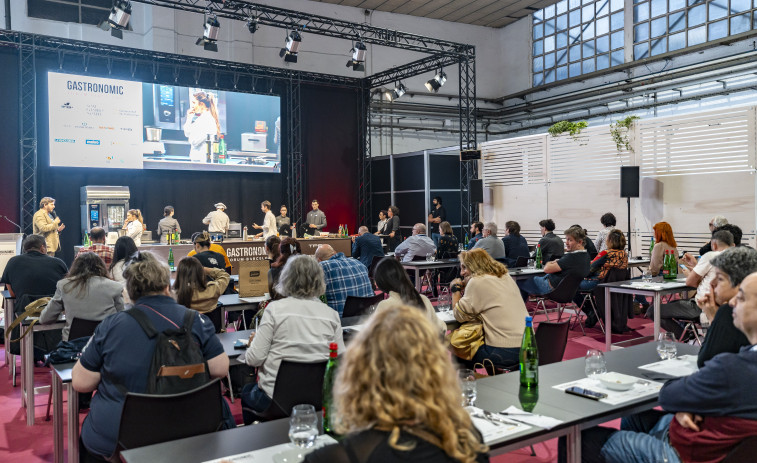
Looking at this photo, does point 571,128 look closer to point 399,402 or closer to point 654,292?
point 654,292

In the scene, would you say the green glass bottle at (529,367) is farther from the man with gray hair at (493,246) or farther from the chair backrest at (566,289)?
the man with gray hair at (493,246)

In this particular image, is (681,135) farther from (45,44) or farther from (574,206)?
(45,44)

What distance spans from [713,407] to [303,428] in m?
1.27

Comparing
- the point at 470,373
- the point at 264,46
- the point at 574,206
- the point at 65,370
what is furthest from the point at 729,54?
the point at 65,370

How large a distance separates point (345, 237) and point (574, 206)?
15.5ft

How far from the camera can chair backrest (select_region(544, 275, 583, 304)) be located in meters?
6.73

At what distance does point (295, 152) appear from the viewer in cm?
1427

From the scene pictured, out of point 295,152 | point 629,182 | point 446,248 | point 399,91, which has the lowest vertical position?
point 446,248

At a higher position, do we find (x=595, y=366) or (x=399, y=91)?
(x=399, y=91)

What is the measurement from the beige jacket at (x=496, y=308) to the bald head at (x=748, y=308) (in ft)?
5.97

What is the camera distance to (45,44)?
1145 centimetres

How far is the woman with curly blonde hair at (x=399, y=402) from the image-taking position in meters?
1.22

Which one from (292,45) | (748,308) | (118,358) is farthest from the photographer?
(292,45)

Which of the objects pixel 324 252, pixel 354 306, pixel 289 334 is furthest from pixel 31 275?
pixel 289 334
